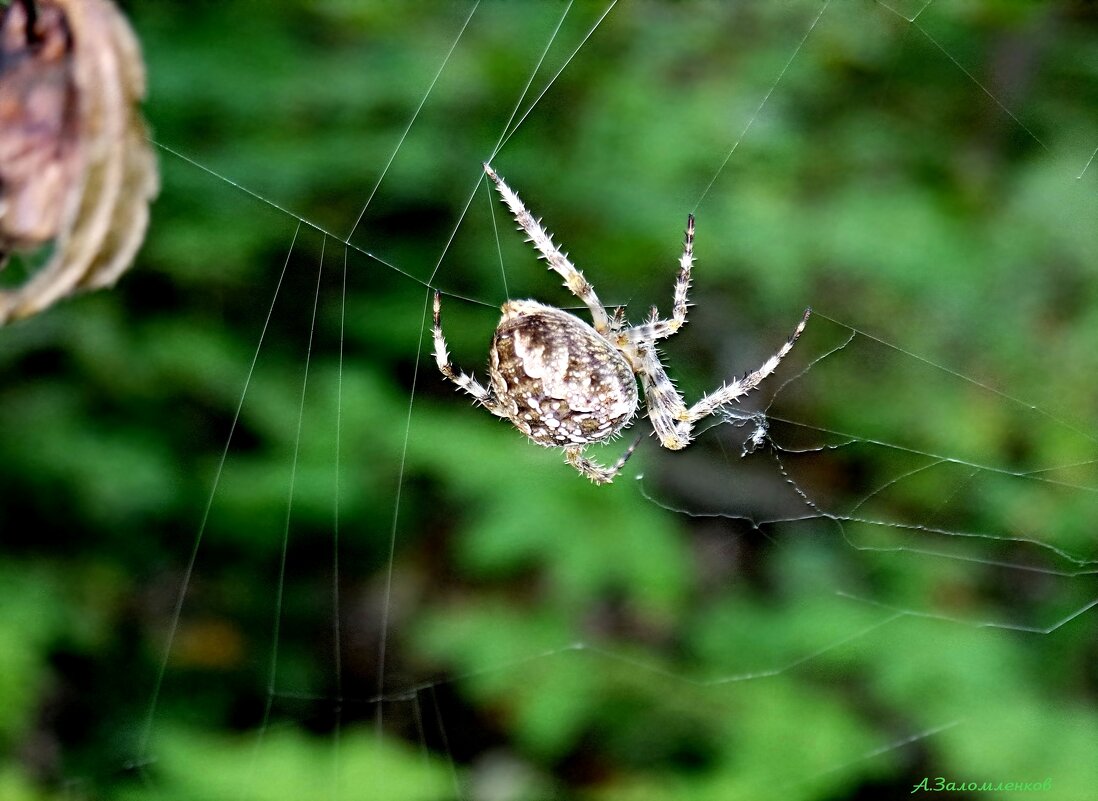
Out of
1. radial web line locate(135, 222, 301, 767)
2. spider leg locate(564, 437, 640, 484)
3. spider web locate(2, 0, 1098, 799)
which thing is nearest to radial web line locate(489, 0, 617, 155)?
spider web locate(2, 0, 1098, 799)

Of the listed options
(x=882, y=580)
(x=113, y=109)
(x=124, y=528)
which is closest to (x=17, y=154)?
(x=113, y=109)

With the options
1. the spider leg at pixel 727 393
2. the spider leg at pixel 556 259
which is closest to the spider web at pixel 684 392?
the spider leg at pixel 727 393

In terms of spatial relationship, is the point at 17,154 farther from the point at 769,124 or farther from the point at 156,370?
the point at 769,124

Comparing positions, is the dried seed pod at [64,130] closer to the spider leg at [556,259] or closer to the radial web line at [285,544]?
the spider leg at [556,259]

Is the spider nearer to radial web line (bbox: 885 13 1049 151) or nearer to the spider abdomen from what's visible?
the spider abdomen

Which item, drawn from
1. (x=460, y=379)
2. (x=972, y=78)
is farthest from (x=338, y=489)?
(x=972, y=78)
